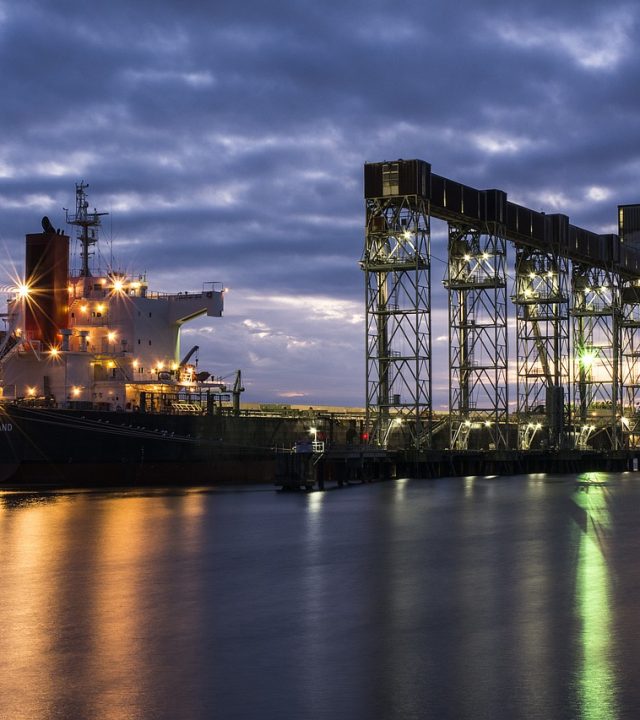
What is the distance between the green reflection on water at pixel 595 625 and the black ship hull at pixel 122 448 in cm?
2821

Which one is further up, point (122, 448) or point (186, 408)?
point (186, 408)

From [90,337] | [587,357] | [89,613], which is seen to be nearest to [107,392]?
[90,337]

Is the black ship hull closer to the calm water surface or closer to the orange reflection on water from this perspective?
the calm water surface

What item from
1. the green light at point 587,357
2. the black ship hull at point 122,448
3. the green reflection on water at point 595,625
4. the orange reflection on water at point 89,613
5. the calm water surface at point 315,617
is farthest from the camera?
the green light at point 587,357

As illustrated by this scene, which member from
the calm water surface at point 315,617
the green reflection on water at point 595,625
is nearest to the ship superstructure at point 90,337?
the calm water surface at point 315,617

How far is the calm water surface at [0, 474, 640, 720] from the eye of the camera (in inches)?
701

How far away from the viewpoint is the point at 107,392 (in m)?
69.9

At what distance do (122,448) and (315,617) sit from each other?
135ft

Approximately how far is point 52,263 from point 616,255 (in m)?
59.0

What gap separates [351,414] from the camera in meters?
94.3

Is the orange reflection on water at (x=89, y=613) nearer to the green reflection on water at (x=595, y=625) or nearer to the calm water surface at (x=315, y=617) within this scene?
the calm water surface at (x=315, y=617)

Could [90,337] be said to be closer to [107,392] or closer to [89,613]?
[107,392]

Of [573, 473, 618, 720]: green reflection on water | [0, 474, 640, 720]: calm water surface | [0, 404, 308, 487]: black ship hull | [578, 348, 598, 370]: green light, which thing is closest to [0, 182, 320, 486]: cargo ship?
[0, 404, 308, 487]: black ship hull

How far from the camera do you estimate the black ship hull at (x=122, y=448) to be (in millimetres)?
60750
